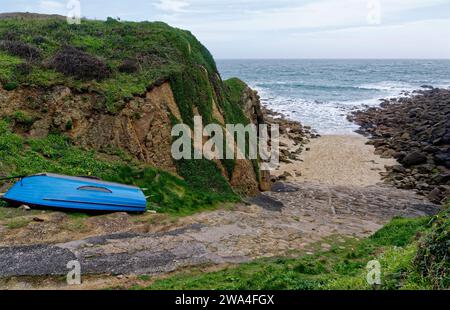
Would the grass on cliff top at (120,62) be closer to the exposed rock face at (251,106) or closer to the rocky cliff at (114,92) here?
the rocky cliff at (114,92)

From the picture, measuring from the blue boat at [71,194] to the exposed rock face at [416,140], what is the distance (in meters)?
18.3

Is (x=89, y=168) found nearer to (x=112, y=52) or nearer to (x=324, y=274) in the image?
(x=112, y=52)

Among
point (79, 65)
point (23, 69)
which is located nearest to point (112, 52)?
point (79, 65)

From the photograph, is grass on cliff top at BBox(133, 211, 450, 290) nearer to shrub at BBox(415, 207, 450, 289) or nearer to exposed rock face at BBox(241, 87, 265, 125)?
shrub at BBox(415, 207, 450, 289)

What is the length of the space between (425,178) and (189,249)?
69.0 ft

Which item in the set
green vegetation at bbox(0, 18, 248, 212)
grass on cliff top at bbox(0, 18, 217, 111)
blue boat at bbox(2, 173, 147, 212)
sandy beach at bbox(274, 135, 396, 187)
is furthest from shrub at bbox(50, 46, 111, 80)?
sandy beach at bbox(274, 135, 396, 187)

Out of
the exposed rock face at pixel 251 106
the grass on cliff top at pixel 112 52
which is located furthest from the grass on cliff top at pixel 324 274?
the exposed rock face at pixel 251 106

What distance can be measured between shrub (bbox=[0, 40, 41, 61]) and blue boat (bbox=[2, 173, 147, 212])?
8882 millimetres

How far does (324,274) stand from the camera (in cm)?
916

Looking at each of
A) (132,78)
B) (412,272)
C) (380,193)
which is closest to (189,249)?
(412,272)

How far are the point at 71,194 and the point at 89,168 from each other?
2698 mm

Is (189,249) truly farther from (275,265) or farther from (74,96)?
(74,96)

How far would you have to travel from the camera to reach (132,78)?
63.3 ft

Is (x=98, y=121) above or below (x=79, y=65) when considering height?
below
